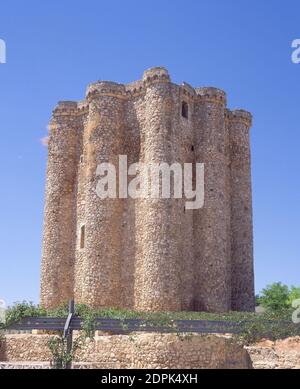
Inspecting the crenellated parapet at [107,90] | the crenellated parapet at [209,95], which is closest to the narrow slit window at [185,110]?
the crenellated parapet at [209,95]

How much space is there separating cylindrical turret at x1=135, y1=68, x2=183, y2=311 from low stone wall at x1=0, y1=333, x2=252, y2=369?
6.04 metres

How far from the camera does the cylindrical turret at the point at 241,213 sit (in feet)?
106

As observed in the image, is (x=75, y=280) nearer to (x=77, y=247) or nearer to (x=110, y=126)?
(x=77, y=247)

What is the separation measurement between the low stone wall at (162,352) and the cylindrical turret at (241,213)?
36.7 feet

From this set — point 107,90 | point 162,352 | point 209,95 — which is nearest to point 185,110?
point 209,95

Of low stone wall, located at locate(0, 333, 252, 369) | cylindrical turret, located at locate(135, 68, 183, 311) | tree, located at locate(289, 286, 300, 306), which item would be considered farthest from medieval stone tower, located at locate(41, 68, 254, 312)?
tree, located at locate(289, 286, 300, 306)

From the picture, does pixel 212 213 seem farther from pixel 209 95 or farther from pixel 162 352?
pixel 162 352

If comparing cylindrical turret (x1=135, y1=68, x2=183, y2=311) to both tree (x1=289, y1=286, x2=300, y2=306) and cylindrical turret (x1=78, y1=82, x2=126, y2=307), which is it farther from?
tree (x1=289, y1=286, x2=300, y2=306)

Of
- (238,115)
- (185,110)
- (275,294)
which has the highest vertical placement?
(238,115)

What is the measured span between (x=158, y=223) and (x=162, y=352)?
909 cm

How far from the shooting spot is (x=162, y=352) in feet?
63.4

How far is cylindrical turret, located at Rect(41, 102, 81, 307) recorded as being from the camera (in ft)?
105

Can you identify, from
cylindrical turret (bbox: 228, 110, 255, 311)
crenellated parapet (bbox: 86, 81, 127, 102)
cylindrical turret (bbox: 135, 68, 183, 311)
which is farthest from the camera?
cylindrical turret (bbox: 228, 110, 255, 311)
